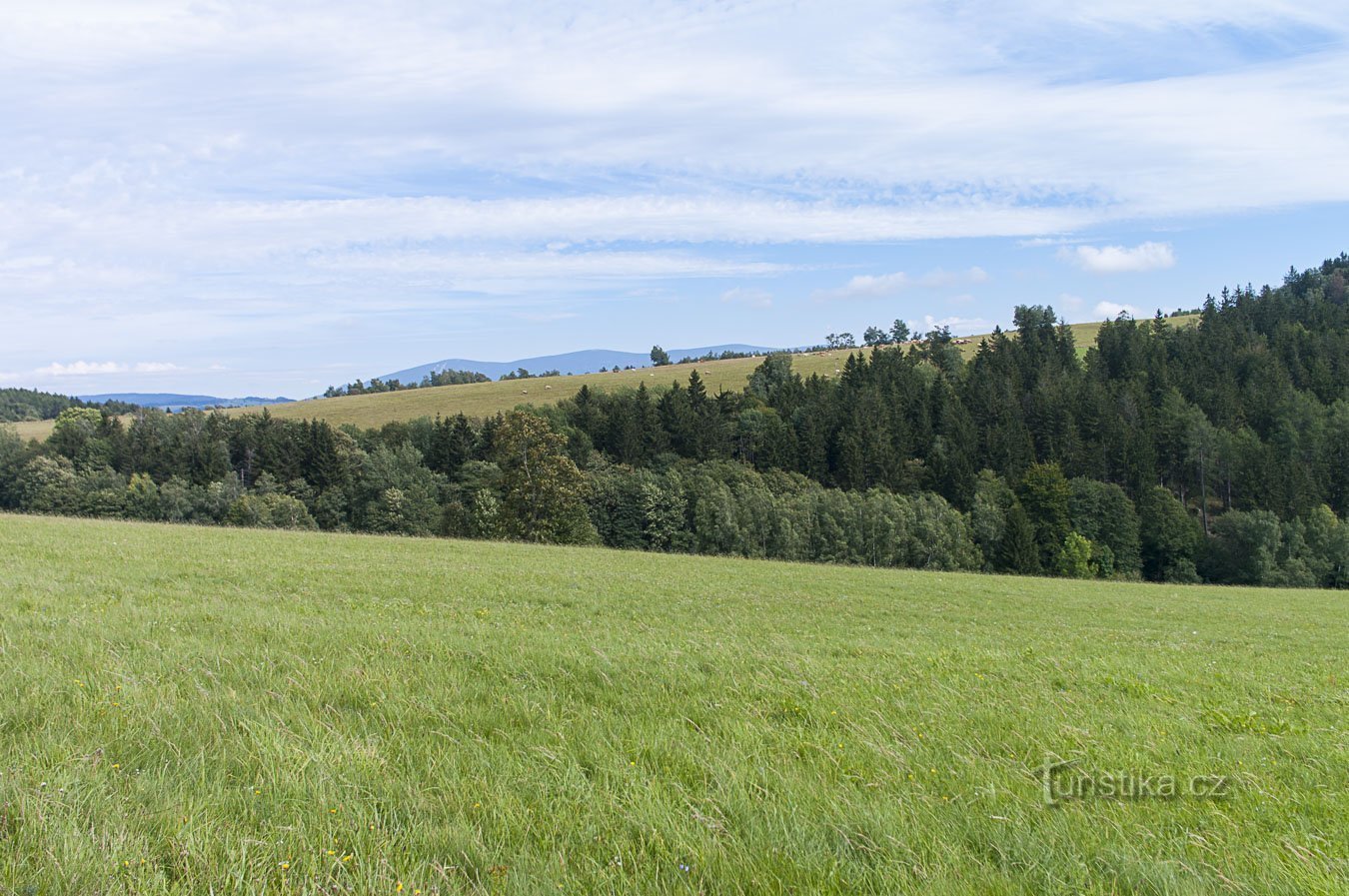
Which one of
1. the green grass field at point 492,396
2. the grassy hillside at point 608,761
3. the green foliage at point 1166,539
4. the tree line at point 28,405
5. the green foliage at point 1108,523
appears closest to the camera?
the grassy hillside at point 608,761

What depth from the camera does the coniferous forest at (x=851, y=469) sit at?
78250 millimetres

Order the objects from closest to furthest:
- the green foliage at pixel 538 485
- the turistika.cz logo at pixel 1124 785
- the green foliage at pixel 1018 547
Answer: the turistika.cz logo at pixel 1124 785 < the green foliage at pixel 538 485 < the green foliage at pixel 1018 547

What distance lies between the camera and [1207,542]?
8981 cm

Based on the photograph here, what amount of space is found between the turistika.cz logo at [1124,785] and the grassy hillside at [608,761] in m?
0.10

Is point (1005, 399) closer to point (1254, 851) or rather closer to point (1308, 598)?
point (1308, 598)

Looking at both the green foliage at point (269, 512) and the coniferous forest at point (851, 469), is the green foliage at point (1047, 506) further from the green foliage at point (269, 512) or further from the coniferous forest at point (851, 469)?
the green foliage at point (269, 512)

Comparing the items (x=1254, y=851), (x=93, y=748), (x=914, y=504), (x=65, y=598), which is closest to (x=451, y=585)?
(x=65, y=598)

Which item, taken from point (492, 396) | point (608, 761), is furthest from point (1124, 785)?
point (492, 396)

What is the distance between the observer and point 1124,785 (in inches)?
217

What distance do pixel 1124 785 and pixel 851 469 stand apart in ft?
308

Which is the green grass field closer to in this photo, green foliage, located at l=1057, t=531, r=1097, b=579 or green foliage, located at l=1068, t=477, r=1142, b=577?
green foliage, located at l=1068, t=477, r=1142, b=577

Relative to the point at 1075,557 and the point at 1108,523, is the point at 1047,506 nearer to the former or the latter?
the point at 1108,523

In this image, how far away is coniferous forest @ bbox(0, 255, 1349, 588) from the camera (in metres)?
78.2

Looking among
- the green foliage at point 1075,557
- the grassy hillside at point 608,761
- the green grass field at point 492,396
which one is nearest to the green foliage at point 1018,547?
the green foliage at point 1075,557
